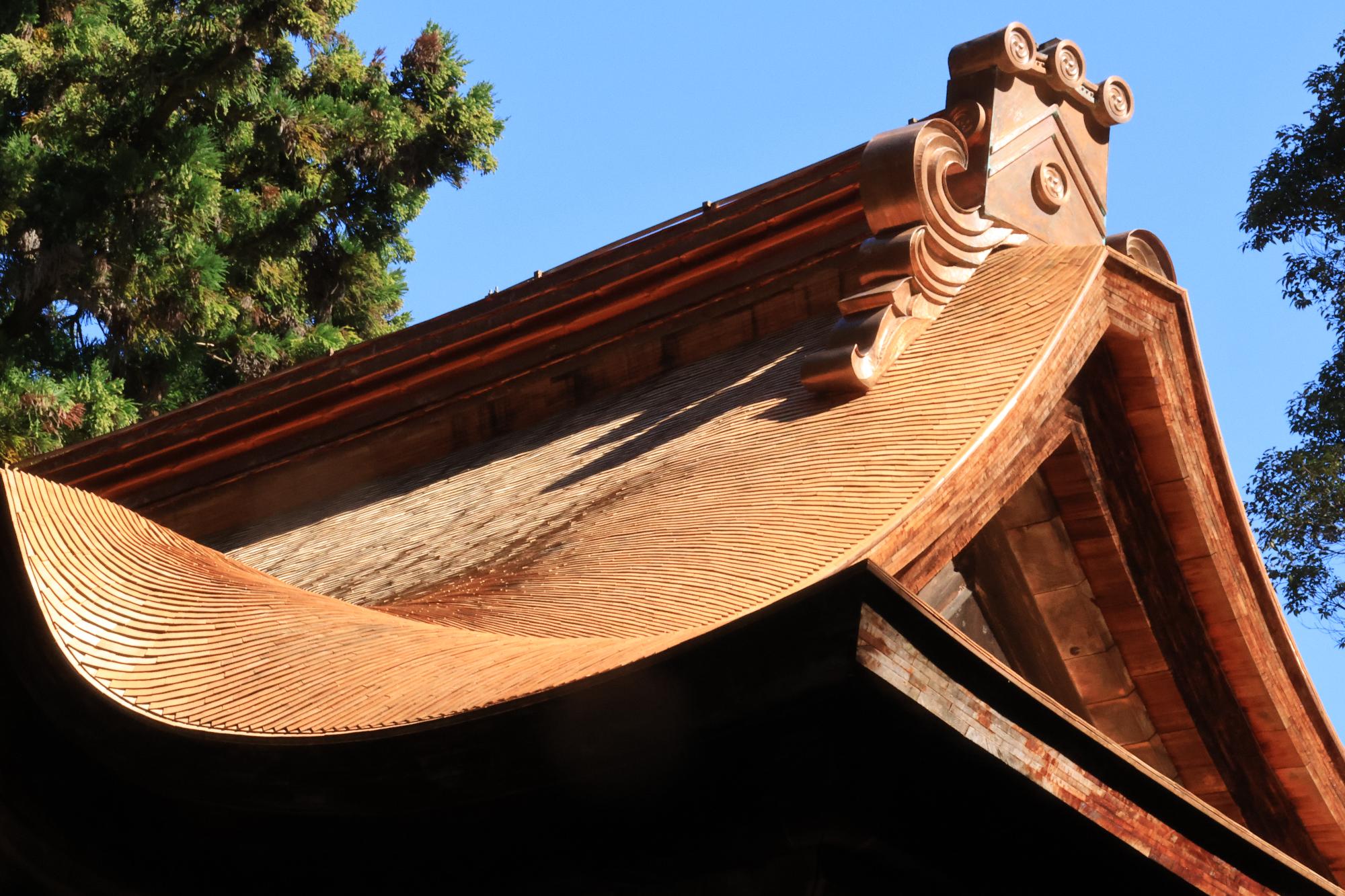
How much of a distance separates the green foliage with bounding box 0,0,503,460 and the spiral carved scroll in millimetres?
8700

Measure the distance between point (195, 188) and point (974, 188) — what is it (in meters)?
9.15

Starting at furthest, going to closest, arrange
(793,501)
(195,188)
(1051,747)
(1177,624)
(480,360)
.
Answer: (195,188), (480,360), (1177,624), (793,501), (1051,747)

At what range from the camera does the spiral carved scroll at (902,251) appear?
Result: 3.28 m

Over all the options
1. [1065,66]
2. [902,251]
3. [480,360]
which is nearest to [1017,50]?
[1065,66]

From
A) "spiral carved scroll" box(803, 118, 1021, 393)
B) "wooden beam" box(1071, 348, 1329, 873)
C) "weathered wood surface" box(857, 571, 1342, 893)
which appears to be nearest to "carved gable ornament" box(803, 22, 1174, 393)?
"spiral carved scroll" box(803, 118, 1021, 393)

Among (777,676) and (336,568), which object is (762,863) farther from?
(336,568)

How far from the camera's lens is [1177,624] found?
154 inches

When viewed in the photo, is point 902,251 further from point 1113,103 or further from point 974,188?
point 1113,103

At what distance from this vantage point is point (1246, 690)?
12.6ft

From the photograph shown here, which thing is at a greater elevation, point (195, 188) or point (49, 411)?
point (195, 188)

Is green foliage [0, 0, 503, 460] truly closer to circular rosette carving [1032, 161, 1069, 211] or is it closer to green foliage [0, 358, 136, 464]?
green foliage [0, 358, 136, 464]

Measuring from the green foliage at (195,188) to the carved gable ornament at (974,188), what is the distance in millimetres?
8383

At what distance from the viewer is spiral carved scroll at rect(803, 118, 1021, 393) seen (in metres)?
3.28

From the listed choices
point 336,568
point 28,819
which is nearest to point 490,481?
point 336,568
